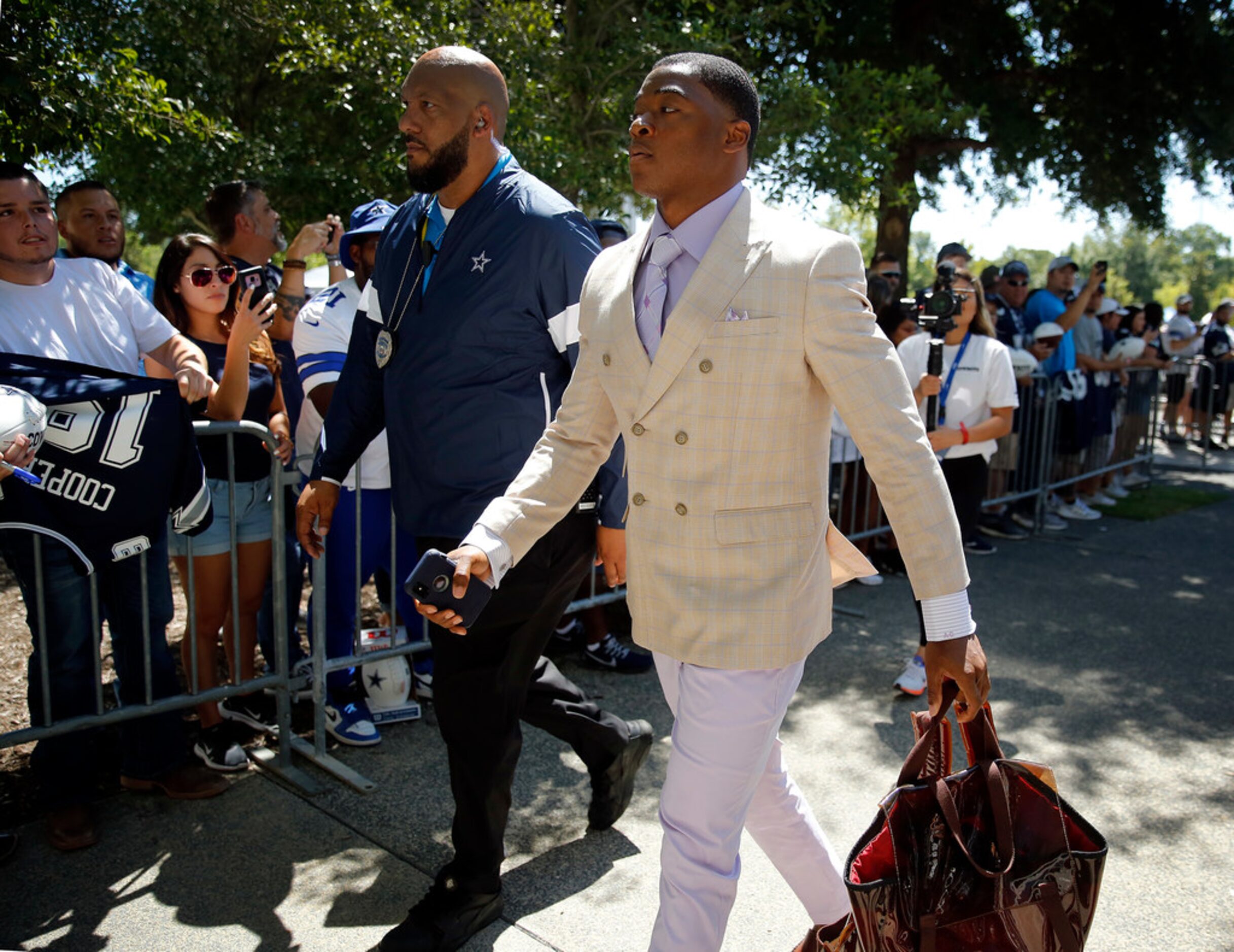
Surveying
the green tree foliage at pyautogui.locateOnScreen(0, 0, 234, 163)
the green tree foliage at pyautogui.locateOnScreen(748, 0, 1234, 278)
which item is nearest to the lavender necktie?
the green tree foliage at pyautogui.locateOnScreen(0, 0, 234, 163)

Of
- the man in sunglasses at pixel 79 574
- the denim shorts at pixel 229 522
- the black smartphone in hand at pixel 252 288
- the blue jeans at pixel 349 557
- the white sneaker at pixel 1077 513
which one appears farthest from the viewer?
the white sneaker at pixel 1077 513

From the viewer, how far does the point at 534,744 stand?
14.7 ft

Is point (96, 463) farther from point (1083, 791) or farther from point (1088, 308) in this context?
point (1088, 308)

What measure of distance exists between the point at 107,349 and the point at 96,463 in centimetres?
55

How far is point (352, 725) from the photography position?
4.43m

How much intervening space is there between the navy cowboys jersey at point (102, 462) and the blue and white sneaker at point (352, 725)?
3.80 feet

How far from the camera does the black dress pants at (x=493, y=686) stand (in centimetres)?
304

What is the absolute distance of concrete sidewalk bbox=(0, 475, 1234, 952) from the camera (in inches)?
124

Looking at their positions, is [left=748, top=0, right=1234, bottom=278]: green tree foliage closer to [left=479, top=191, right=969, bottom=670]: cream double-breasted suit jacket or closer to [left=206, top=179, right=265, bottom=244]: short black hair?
[left=206, top=179, right=265, bottom=244]: short black hair

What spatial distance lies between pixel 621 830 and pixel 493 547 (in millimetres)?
1692

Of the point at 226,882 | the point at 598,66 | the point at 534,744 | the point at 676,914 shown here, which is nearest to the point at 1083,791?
the point at 534,744

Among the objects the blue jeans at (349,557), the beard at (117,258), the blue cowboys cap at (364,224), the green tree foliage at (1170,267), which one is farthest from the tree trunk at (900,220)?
the green tree foliage at (1170,267)

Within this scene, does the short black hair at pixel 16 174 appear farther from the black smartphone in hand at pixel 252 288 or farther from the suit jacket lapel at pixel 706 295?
the suit jacket lapel at pixel 706 295

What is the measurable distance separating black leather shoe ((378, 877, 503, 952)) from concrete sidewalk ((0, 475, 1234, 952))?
67mm
